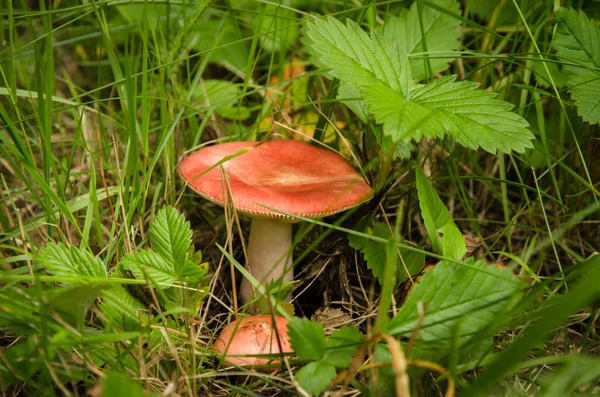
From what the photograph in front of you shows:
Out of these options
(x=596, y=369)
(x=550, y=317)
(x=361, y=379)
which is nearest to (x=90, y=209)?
(x=361, y=379)

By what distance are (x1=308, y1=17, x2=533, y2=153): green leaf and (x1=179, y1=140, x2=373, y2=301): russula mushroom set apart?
260mm

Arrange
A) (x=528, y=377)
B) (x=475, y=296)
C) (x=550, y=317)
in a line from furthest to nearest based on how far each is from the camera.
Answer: (x=528, y=377) < (x=475, y=296) < (x=550, y=317)

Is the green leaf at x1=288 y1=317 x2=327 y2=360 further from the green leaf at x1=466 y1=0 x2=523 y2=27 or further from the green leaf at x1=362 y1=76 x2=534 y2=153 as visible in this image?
the green leaf at x1=466 y1=0 x2=523 y2=27

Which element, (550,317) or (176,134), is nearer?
(550,317)

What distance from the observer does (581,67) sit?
1993mm

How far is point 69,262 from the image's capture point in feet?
5.15

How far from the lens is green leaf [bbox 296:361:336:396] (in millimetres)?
1311

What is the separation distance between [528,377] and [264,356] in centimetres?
79

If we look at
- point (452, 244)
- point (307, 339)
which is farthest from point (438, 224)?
point (307, 339)

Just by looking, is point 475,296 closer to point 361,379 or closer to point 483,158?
point 361,379

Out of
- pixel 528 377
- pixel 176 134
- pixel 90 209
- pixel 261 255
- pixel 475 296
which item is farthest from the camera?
pixel 176 134

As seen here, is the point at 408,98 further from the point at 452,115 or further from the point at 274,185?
the point at 274,185

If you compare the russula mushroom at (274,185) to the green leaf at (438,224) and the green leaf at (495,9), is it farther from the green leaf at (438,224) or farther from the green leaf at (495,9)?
the green leaf at (495,9)

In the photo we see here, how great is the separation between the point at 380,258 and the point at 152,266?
31.5 inches
